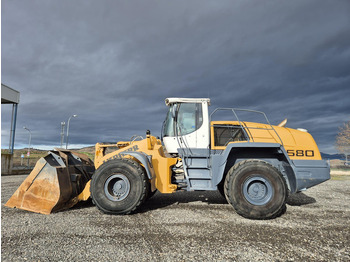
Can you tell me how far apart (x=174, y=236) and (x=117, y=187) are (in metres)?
1.91

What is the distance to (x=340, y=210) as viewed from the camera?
17.6ft

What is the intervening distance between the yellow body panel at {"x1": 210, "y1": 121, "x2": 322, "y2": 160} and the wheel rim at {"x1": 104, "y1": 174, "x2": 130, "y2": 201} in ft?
7.29

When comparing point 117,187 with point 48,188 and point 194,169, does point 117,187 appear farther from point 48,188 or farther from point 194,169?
point 194,169

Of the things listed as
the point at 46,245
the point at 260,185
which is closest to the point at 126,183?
the point at 46,245

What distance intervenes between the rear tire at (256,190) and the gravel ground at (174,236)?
22cm

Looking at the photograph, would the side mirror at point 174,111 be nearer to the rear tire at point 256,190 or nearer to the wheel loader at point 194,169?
the wheel loader at point 194,169

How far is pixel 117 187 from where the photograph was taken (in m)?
4.88

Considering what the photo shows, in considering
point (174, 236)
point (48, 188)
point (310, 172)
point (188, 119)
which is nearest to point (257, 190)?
point (310, 172)

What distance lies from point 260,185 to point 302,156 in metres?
1.31

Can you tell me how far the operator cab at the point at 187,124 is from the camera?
536 cm

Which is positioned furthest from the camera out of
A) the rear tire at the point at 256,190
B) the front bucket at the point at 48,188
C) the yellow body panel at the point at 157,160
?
the yellow body panel at the point at 157,160

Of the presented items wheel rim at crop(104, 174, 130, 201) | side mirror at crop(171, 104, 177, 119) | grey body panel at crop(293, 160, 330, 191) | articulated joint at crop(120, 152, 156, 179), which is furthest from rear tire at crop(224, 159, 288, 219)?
wheel rim at crop(104, 174, 130, 201)

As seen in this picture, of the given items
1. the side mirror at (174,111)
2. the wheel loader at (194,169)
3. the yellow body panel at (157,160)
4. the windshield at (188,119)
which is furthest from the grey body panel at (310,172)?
the side mirror at (174,111)

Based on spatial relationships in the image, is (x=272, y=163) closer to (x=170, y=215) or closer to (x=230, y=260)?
(x=170, y=215)
